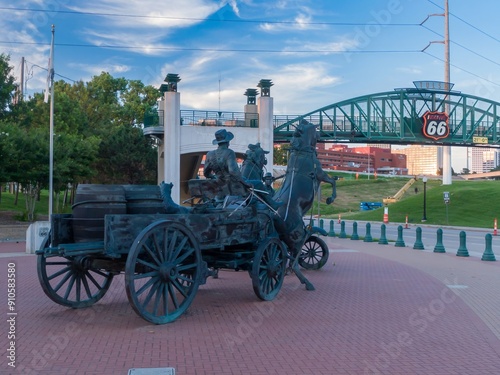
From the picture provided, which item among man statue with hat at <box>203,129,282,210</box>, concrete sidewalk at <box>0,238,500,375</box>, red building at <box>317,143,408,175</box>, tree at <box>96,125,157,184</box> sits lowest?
concrete sidewalk at <box>0,238,500,375</box>

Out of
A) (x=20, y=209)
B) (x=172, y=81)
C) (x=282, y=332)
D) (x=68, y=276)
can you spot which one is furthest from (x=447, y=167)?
(x=68, y=276)

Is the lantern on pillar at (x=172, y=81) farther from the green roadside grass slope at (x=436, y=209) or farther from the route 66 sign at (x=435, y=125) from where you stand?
the route 66 sign at (x=435, y=125)

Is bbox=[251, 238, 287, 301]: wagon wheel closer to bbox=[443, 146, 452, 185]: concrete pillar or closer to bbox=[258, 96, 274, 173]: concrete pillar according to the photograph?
bbox=[258, 96, 274, 173]: concrete pillar

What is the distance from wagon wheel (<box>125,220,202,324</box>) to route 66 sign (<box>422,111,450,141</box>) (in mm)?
48764

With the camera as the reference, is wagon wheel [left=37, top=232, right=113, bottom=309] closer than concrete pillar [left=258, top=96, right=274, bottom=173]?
Yes

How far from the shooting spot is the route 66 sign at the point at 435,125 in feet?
176

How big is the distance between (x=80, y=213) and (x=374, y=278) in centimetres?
798

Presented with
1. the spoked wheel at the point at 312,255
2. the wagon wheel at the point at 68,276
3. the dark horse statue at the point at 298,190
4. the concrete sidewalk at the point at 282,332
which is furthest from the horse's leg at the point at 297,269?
the wagon wheel at the point at 68,276

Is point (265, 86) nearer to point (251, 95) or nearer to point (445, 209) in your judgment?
point (251, 95)

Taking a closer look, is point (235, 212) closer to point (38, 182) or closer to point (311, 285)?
point (311, 285)

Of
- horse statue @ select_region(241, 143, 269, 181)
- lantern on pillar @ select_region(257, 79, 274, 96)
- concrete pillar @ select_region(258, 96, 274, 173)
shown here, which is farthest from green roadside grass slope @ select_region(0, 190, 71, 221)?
horse statue @ select_region(241, 143, 269, 181)

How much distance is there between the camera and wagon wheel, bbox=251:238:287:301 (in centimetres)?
986

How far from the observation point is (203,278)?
8.73 metres

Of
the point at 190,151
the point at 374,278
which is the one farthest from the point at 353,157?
the point at 374,278
